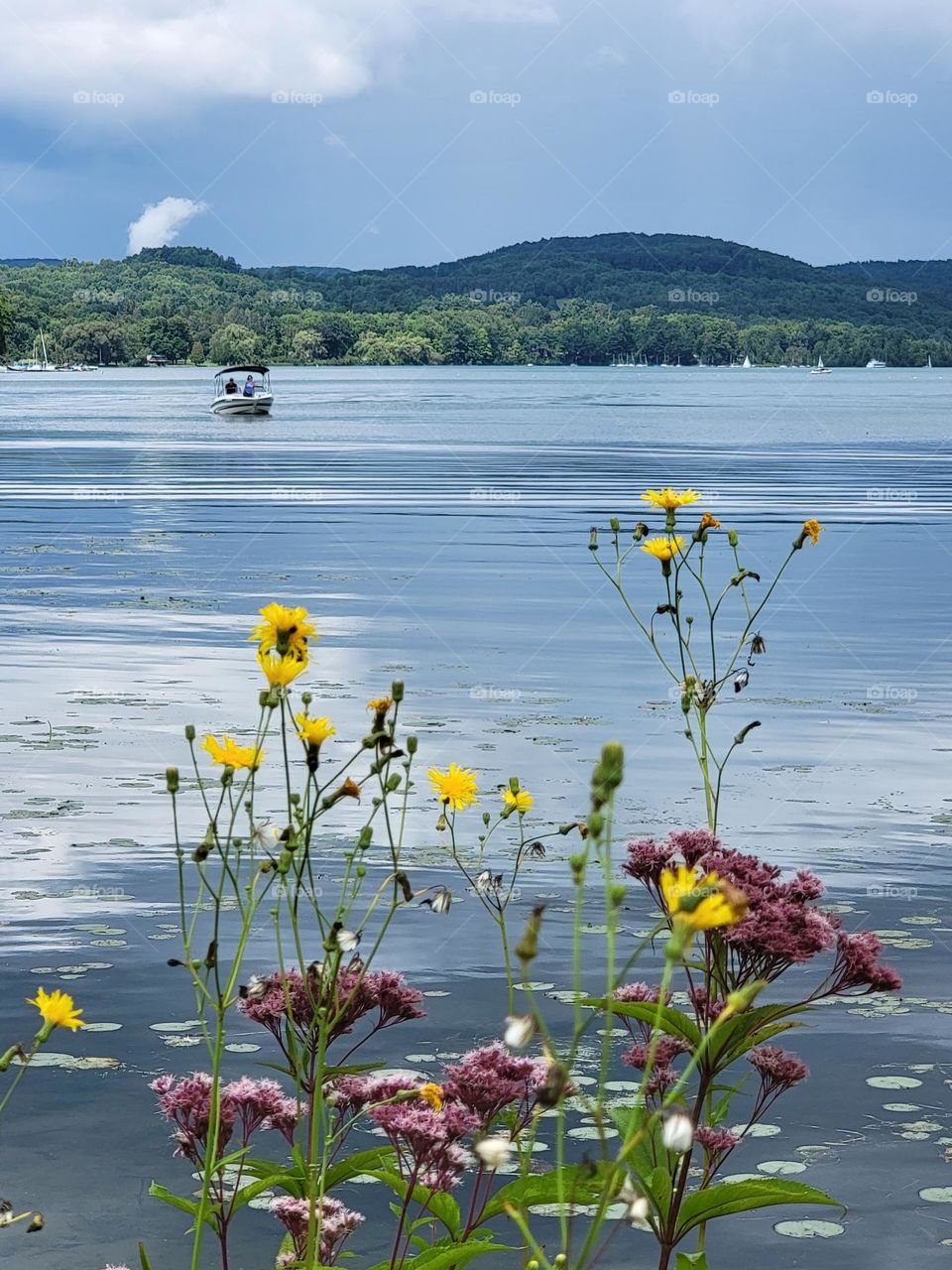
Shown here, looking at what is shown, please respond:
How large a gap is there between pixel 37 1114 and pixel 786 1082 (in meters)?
2.80

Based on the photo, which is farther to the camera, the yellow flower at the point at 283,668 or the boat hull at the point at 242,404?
the boat hull at the point at 242,404

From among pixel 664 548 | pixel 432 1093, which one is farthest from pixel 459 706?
pixel 432 1093

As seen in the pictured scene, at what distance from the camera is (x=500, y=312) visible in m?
174

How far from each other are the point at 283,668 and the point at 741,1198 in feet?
4.14

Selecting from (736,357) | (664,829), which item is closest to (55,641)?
(664,829)

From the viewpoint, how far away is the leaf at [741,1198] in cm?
338

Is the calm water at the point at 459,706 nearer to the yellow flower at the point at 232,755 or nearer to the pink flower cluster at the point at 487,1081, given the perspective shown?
the pink flower cluster at the point at 487,1081

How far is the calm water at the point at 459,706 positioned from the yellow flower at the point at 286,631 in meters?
2.30

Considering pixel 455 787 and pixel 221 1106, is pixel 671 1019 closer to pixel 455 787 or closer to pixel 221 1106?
pixel 455 787

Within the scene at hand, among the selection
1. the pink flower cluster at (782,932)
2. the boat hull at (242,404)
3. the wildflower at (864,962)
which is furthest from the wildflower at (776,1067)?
the boat hull at (242,404)

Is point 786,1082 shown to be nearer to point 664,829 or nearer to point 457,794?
point 457,794

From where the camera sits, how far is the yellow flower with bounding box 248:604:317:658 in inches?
121

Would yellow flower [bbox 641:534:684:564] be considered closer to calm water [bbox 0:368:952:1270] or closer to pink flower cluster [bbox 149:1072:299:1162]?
pink flower cluster [bbox 149:1072:299:1162]

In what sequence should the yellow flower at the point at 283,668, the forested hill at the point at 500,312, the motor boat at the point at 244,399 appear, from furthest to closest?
the forested hill at the point at 500,312
the motor boat at the point at 244,399
the yellow flower at the point at 283,668
